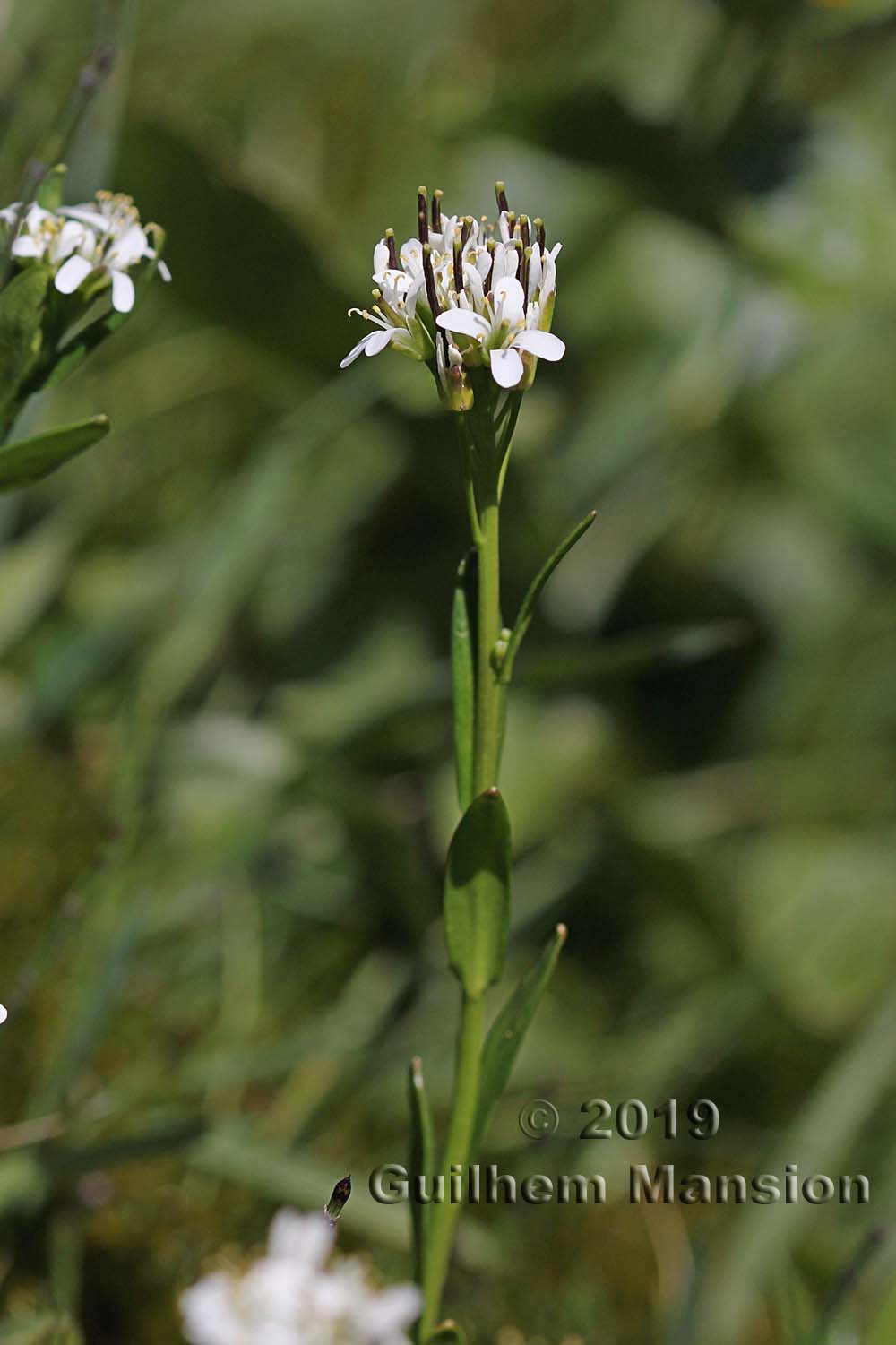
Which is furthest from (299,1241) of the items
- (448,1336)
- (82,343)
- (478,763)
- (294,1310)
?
(82,343)

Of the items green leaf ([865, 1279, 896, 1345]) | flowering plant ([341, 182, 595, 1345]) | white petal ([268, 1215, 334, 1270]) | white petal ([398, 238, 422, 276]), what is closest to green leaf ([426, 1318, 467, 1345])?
flowering plant ([341, 182, 595, 1345])

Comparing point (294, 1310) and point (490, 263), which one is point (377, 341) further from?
point (294, 1310)

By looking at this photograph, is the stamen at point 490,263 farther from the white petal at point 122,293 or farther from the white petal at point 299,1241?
the white petal at point 299,1241

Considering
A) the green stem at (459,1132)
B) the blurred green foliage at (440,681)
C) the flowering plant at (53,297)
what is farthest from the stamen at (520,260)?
the blurred green foliage at (440,681)

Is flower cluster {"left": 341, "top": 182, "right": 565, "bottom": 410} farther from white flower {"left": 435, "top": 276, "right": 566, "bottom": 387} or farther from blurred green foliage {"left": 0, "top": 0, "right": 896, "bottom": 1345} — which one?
blurred green foliage {"left": 0, "top": 0, "right": 896, "bottom": 1345}

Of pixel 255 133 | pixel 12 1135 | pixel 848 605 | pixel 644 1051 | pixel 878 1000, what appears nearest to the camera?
pixel 12 1135

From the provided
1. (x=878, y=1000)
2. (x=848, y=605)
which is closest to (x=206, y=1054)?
→ (x=878, y=1000)

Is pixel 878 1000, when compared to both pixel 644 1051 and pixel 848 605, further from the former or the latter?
pixel 848 605
